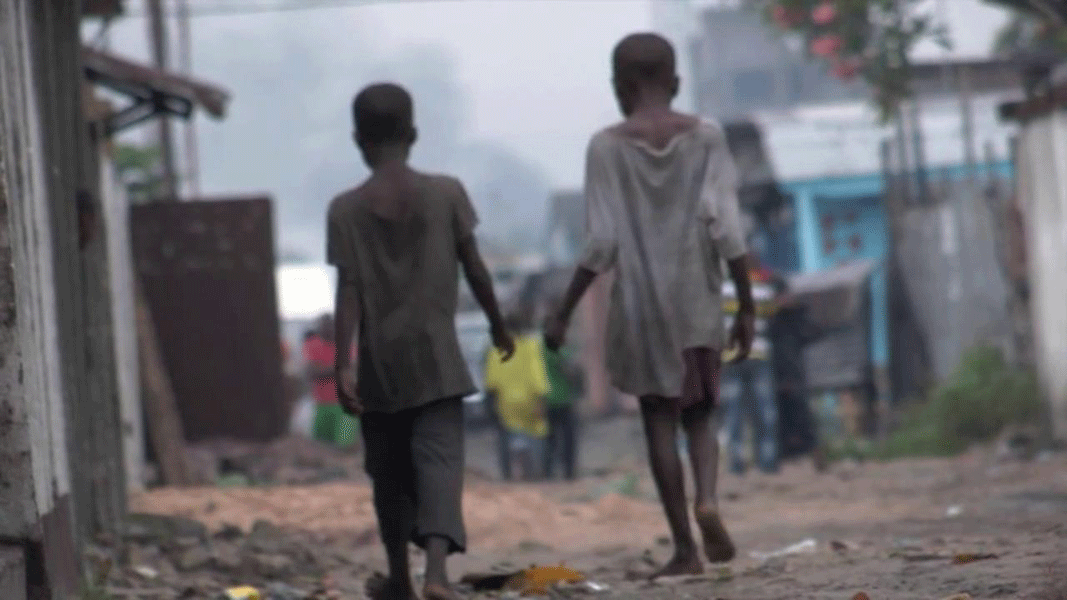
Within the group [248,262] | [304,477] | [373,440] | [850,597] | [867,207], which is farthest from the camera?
[867,207]

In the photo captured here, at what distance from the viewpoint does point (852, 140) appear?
42.7m

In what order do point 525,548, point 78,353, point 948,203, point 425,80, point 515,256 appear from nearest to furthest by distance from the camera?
point 78,353 → point 525,548 → point 948,203 → point 515,256 → point 425,80

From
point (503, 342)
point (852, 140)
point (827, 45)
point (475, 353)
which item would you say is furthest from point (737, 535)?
point (852, 140)

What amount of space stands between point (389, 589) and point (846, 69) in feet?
63.8

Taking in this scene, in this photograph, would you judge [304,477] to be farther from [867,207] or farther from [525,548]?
[867,207]

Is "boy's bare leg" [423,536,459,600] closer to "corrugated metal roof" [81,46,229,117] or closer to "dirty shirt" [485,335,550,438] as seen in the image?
"corrugated metal roof" [81,46,229,117]

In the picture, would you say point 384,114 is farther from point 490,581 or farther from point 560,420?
point 560,420

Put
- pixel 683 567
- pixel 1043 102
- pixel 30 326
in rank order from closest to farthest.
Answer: pixel 30 326 → pixel 683 567 → pixel 1043 102

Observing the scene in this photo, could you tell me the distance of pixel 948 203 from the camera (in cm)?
2980

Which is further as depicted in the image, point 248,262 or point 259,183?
point 259,183

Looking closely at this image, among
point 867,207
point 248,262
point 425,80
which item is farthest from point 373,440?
point 425,80

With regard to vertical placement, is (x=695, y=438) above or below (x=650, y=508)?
above

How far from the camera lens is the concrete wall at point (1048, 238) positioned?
61.0 ft

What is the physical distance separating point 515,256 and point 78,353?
192 feet
